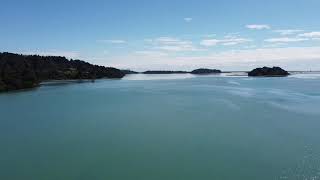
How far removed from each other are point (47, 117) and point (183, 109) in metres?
9.15

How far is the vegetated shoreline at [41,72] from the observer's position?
1948 inches

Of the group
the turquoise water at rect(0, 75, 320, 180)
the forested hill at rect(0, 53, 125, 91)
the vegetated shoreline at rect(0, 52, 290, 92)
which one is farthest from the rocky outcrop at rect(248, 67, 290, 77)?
the turquoise water at rect(0, 75, 320, 180)

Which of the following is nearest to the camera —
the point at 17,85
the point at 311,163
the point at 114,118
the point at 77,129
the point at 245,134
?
the point at 311,163

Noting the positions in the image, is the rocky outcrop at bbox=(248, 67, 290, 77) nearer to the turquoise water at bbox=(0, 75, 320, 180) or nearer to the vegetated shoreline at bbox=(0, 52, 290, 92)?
the vegetated shoreline at bbox=(0, 52, 290, 92)

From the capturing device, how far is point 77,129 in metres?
17.9

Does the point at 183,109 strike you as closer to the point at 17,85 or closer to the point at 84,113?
the point at 84,113

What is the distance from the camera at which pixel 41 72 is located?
3364 inches

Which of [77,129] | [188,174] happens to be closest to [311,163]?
[188,174]

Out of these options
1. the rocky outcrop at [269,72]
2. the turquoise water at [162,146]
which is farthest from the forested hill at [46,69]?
the rocky outcrop at [269,72]

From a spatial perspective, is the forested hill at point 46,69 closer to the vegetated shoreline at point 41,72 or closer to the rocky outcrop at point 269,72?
the vegetated shoreline at point 41,72

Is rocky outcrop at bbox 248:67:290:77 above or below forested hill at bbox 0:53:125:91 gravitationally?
below

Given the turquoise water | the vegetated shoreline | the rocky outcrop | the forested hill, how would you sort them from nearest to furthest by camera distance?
the turquoise water
the vegetated shoreline
the forested hill
the rocky outcrop

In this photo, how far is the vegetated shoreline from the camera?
49491mm

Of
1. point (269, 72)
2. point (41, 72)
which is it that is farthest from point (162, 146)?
point (269, 72)
